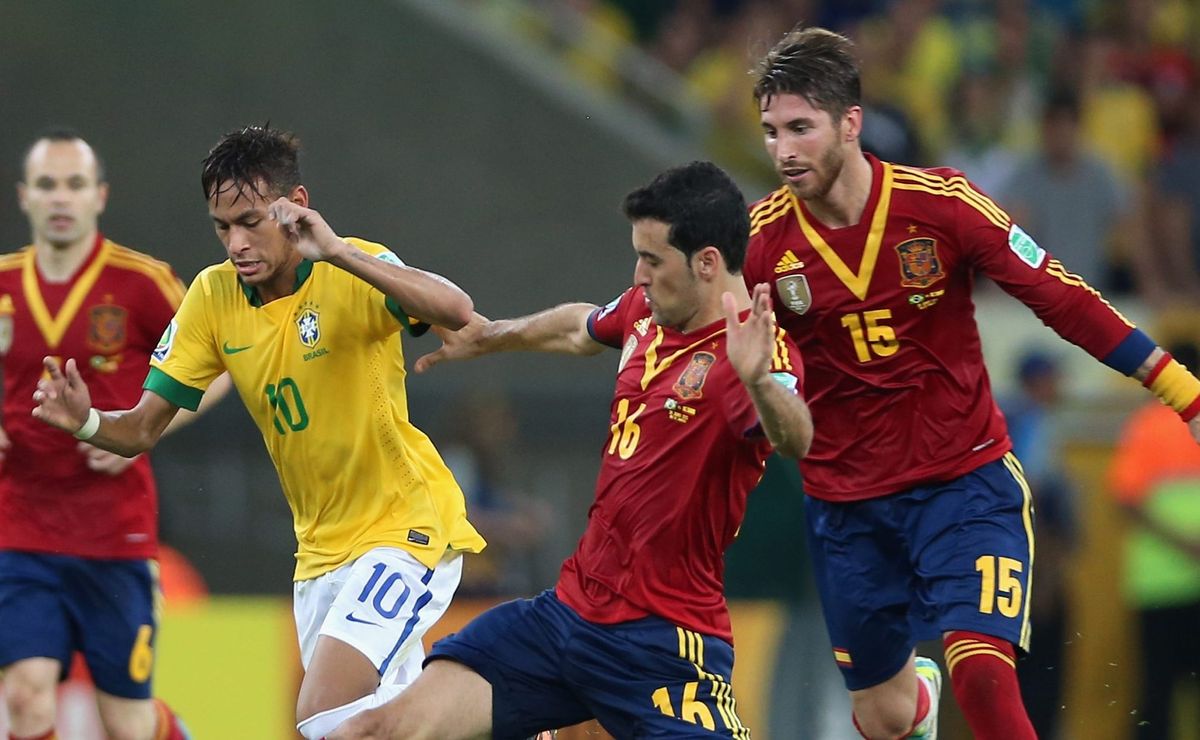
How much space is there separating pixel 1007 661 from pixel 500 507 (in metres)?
5.65

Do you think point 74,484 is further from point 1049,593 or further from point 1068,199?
point 1068,199

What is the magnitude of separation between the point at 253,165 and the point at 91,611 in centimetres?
264

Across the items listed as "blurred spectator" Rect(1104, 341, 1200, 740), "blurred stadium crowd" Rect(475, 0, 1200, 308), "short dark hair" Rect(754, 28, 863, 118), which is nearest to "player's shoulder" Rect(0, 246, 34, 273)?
"short dark hair" Rect(754, 28, 863, 118)

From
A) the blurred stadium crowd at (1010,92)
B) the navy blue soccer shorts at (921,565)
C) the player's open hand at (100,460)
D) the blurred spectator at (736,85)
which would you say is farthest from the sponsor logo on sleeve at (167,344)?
the blurred spectator at (736,85)

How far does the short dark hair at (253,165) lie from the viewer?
6117 mm

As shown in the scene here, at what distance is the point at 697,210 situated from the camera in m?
5.66

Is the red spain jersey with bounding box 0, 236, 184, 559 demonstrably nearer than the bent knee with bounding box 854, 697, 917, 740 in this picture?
No

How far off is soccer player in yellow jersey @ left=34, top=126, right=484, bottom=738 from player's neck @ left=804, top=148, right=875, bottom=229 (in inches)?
51.8

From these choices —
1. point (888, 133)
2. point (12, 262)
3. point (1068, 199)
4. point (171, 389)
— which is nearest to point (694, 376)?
point (171, 389)

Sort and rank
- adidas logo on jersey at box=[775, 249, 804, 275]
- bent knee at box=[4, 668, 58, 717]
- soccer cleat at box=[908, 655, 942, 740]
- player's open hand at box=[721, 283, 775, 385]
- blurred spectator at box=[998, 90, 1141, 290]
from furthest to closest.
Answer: blurred spectator at box=[998, 90, 1141, 290] → bent knee at box=[4, 668, 58, 717] → soccer cleat at box=[908, 655, 942, 740] → adidas logo on jersey at box=[775, 249, 804, 275] → player's open hand at box=[721, 283, 775, 385]

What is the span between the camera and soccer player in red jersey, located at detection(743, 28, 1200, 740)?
637 cm

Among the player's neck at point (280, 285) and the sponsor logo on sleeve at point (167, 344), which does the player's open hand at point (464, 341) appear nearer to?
the player's neck at point (280, 285)

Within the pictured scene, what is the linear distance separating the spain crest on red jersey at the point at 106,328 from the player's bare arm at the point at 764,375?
3.40 m

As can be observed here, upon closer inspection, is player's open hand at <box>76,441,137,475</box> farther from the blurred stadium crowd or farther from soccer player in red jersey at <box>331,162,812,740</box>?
the blurred stadium crowd
